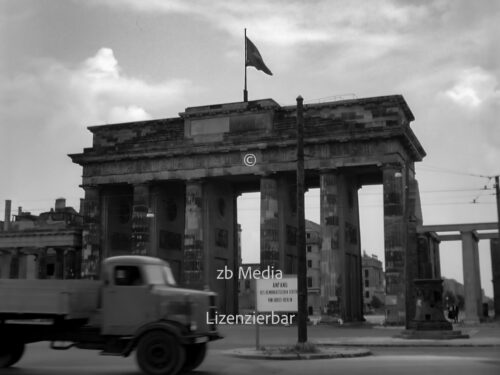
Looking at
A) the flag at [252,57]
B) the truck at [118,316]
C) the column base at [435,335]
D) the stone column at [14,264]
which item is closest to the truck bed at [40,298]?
the truck at [118,316]

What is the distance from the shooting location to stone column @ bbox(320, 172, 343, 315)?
52.0m

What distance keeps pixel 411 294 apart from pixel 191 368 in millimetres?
35655

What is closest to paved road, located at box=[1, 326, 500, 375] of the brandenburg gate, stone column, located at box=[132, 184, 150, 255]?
the brandenburg gate

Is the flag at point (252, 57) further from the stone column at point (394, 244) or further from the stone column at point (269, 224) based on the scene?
the stone column at point (394, 244)

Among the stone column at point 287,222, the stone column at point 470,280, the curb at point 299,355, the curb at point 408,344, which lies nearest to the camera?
the curb at point 299,355

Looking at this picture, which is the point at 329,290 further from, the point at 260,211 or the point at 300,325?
the point at 300,325

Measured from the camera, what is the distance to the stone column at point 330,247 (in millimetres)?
52031

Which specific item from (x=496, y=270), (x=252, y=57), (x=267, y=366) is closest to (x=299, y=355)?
(x=267, y=366)

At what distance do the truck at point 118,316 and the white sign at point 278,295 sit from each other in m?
6.54

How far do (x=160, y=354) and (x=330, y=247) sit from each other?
3773 cm

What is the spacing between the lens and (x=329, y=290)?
5216 centimetres

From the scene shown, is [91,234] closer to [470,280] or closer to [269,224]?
[269,224]

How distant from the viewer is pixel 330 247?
52844 millimetres

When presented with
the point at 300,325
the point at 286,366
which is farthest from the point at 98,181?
the point at 286,366
